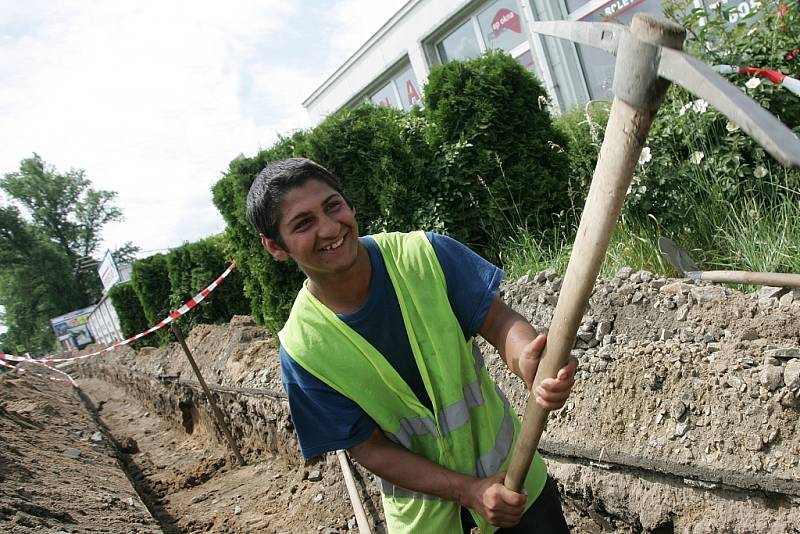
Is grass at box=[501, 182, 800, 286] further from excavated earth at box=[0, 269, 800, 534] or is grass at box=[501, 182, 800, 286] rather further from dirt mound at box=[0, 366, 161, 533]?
dirt mound at box=[0, 366, 161, 533]

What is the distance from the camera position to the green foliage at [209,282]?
539 inches

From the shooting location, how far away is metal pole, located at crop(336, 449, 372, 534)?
366 centimetres

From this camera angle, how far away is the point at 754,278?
2.90m

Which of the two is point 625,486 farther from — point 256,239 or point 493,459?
point 256,239

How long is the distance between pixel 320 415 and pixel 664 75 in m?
1.44

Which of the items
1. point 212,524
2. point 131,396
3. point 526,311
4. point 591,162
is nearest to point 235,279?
point 131,396

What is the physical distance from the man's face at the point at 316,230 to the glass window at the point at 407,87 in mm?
13171

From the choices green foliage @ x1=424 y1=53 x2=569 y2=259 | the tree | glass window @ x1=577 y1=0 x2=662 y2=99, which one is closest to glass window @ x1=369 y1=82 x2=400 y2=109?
glass window @ x1=577 y1=0 x2=662 y2=99

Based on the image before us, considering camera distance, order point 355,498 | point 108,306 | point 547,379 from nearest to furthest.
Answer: point 547,379
point 355,498
point 108,306

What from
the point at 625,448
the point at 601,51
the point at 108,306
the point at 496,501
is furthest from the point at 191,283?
the point at 108,306

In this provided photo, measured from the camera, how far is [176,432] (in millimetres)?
10250

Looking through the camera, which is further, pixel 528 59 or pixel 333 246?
pixel 528 59

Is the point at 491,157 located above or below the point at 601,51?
below

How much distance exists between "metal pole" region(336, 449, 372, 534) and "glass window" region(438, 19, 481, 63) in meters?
9.85
